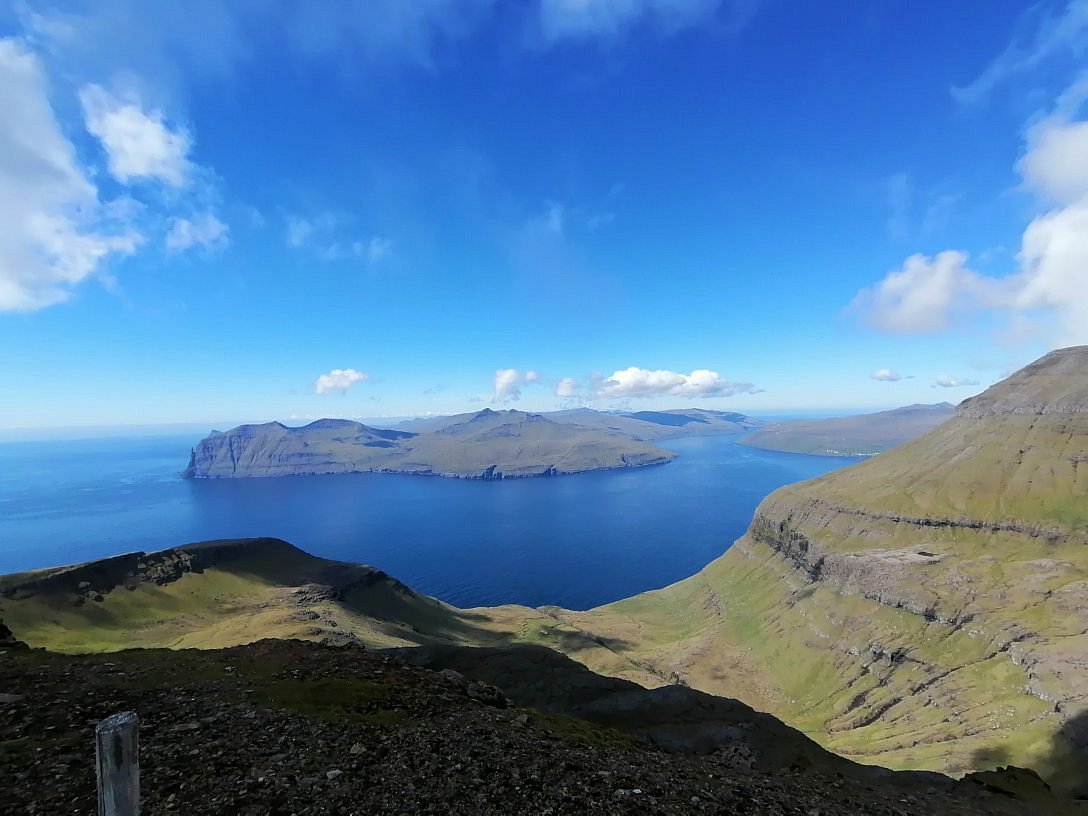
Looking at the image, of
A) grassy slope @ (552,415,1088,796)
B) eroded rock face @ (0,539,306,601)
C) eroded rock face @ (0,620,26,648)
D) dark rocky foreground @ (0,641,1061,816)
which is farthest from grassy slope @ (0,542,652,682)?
dark rocky foreground @ (0,641,1061,816)

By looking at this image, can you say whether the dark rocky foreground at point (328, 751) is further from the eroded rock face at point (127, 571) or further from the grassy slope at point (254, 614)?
the eroded rock face at point (127, 571)

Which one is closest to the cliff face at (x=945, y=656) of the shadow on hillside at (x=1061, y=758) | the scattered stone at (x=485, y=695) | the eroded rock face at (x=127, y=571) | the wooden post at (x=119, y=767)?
the shadow on hillside at (x=1061, y=758)

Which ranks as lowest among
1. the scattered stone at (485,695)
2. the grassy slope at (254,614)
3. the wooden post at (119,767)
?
the grassy slope at (254,614)

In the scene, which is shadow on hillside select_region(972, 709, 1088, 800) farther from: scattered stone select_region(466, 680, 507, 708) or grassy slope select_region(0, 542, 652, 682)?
scattered stone select_region(466, 680, 507, 708)

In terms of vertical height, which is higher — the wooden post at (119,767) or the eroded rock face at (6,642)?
the wooden post at (119,767)

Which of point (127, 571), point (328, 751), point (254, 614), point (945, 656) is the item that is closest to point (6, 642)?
→ point (328, 751)
